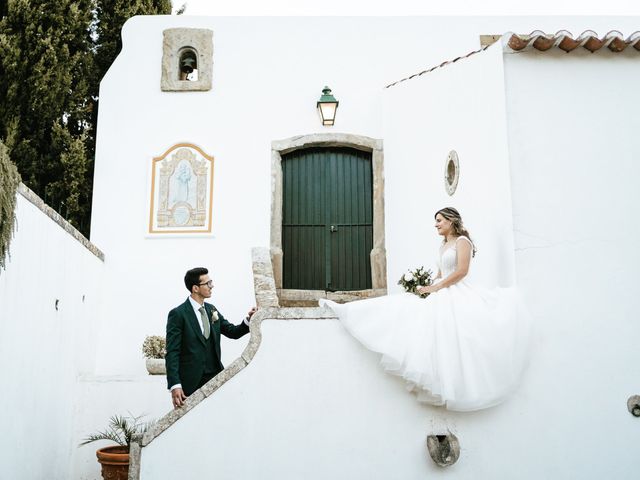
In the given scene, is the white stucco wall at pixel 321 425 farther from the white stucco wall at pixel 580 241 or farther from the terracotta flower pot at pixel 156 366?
the terracotta flower pot at pixel 156 366

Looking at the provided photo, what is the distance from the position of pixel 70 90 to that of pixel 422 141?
488 centimetres

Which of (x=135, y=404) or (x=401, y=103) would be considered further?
(x=401, y=103)

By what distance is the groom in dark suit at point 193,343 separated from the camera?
4875mm

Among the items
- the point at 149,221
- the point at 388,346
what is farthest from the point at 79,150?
the point at 388,346

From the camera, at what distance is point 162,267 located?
8.00 meters

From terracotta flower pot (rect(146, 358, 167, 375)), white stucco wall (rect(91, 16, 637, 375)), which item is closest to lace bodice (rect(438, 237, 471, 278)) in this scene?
white stucco wall (rect(91, 16, 637, 375))

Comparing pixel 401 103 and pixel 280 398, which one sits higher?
pixel 401 103

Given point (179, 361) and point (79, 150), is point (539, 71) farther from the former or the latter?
point (79, 150)

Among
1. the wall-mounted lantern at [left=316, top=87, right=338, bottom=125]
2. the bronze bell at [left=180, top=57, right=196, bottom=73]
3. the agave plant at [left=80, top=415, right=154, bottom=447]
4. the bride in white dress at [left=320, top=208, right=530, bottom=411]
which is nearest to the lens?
the bride in white dress at [left=320, top=208, right=530, bottom=411]

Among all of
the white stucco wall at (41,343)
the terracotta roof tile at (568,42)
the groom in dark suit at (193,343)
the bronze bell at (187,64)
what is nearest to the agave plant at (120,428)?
the white stucco wall at (41,343)

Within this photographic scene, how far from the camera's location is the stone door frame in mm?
7992

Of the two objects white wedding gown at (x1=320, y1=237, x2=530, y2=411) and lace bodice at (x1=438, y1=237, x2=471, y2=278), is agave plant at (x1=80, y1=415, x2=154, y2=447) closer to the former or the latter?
white wedding gown at (x1=320, y1=237, x2=530, y2=411)

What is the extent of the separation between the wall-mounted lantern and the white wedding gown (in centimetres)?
383

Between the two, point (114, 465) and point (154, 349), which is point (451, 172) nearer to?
point (154, 349)
